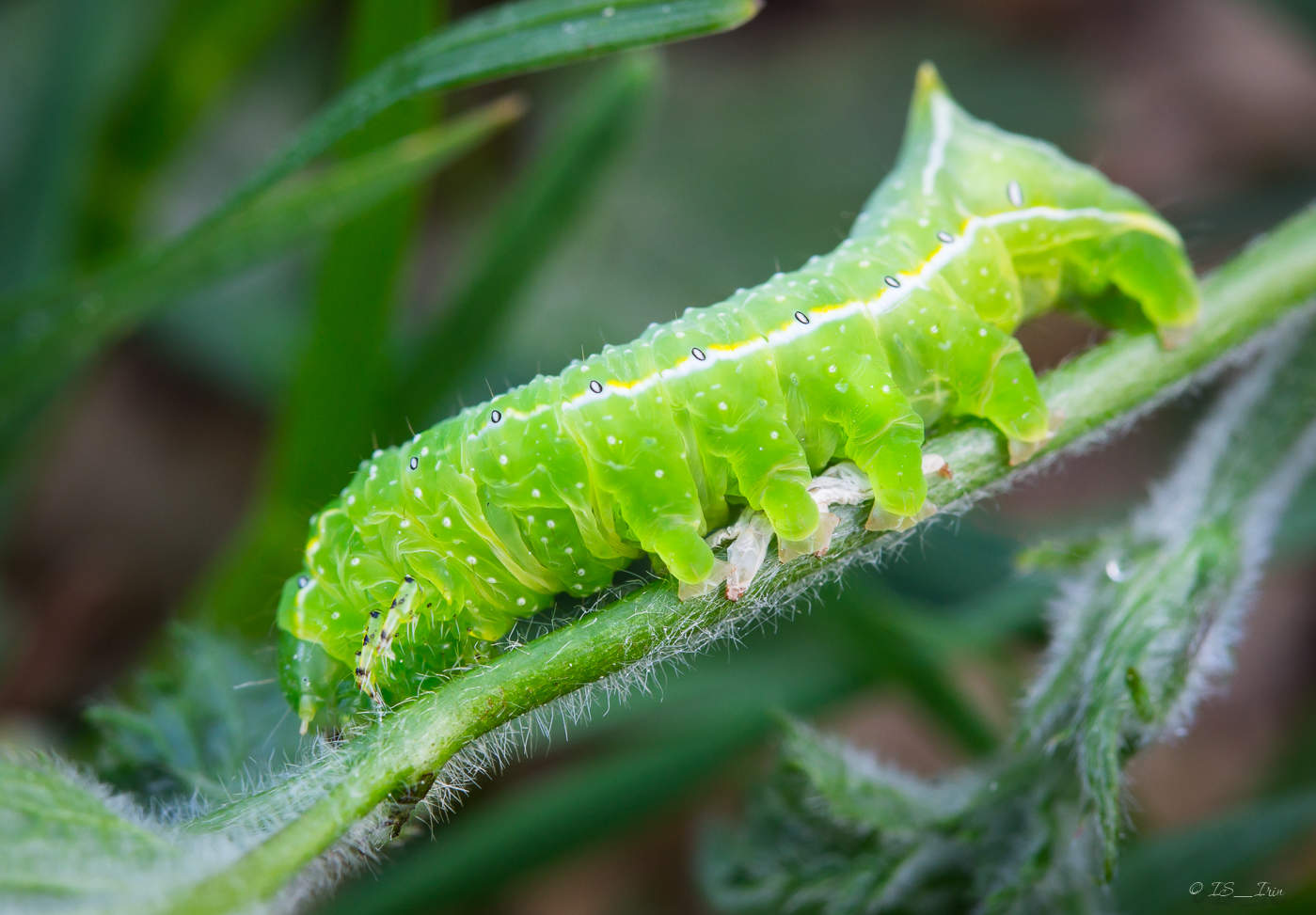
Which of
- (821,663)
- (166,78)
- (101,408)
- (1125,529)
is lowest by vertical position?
(821,663)

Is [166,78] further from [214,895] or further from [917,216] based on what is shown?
[214,895]

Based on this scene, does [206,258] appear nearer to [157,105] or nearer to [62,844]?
[62,844]

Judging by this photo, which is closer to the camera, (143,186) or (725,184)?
(143,186)

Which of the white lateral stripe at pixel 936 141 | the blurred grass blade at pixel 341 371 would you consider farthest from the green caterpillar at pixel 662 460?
the blurred grass blade at pixel 341 371

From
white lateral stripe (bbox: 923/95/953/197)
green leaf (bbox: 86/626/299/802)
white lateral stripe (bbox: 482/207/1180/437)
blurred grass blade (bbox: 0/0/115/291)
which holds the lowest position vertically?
green leaf (bbox: 86/626/299/802)

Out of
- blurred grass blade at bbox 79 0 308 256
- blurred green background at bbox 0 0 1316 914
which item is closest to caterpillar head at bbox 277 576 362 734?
blurred green background at bbox 0 0 1316 914

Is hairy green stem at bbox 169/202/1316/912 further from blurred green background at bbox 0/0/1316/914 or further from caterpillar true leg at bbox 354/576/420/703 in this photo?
blurred green background at bbox 0/0/1316/914

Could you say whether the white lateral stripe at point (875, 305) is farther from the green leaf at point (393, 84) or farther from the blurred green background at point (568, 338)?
the green leaf at point (393, 84)

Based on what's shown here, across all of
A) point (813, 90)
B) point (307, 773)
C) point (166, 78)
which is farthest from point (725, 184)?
point (307, 773)
